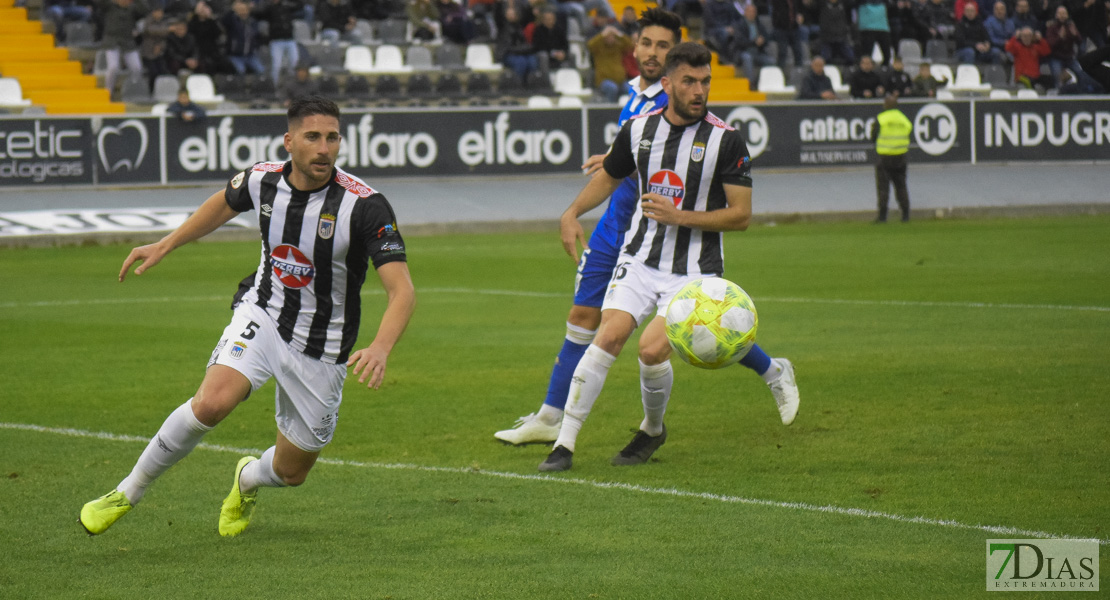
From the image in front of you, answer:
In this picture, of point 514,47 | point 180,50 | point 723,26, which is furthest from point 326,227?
point 723,26

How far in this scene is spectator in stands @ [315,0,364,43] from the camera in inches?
1054

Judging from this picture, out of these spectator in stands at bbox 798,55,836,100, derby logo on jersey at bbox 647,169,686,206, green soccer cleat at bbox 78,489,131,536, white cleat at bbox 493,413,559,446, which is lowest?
white cleat at bbox 493,413,559,446

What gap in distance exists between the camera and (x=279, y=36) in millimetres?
25250

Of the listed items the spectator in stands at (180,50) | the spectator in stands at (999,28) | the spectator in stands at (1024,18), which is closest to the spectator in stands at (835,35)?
the spectator in stands at (999,28)

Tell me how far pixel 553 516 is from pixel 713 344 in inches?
50.5

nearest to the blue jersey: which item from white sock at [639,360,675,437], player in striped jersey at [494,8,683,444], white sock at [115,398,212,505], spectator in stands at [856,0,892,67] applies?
player in striped jersey at [494,8,683,444]

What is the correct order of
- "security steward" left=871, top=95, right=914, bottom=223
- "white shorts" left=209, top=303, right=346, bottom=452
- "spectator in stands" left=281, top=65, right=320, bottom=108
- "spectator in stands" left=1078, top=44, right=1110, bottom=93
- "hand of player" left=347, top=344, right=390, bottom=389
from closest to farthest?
1. "hand of player" left=347, top=344, right=390, bottom=389
2. "white shorts" left=209, top=303, right=346, bottom=452
3. "spectator in stands" left=1078, top=44, right=1110, bottom=93
4. "security steward" left=871, top=95, right=914, bottom=223
5. "spectator in stands" left=281, top=65, right=320, bottom=108

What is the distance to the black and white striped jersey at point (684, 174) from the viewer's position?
695 centimetres

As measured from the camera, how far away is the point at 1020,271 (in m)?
15.6

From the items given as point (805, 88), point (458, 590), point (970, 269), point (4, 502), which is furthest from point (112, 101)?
point (458, 590)

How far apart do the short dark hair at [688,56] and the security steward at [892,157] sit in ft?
55.0

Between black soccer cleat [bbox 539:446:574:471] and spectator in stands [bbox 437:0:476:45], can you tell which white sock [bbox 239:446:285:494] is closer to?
black soccer cleat [bbox 539:446:574:471]

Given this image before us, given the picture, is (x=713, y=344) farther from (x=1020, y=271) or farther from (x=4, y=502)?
(x=1020, y=271)

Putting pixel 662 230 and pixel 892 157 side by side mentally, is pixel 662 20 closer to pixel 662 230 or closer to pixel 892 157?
pixel 662 230
